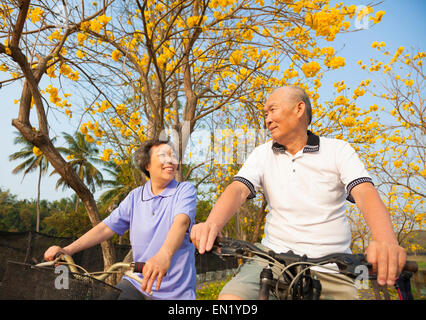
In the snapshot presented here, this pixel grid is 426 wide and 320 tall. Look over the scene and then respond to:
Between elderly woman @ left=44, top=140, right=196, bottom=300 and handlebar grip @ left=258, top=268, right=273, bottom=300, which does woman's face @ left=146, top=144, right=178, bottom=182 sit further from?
handlebar grip @ left=258, top=268, right=273, bottom=300

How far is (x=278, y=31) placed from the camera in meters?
5.56

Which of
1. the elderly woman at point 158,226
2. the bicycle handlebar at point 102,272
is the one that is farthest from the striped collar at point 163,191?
the bicycle handlebar at point 102,272

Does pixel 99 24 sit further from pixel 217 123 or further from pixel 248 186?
pixel 217 123

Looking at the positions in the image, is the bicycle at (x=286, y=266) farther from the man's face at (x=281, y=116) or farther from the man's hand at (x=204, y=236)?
the man's face at (x=281, y=116)

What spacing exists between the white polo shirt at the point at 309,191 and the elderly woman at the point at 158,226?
579 mm

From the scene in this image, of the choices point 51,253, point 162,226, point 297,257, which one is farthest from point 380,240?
point 51,253

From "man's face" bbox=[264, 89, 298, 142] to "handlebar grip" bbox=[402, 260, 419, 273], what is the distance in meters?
1.02

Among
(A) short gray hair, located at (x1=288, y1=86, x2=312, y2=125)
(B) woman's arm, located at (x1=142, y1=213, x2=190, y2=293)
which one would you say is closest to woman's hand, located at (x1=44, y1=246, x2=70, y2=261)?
(B) woman's arm, located at (x1=142, y1=213, x2=190, y2=293)

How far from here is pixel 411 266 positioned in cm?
112

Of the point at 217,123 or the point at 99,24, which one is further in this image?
the point at 217,123

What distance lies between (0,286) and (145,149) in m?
1.44

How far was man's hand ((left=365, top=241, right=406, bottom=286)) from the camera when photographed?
1.11 m

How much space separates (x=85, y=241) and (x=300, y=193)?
Result: 1540 millimetres
